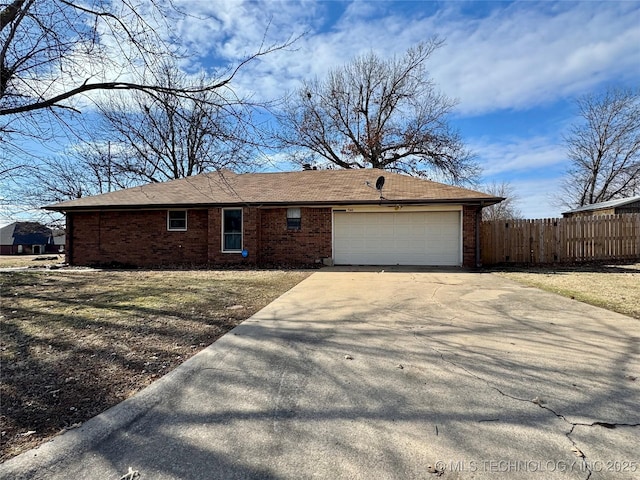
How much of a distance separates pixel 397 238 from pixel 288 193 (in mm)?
4620

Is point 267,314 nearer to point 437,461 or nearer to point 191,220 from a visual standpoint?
point 437,461

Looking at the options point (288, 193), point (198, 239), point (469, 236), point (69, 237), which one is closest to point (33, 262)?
point (69, 237)

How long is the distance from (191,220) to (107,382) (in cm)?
1194

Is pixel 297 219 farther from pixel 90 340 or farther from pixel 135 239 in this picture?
pixel 90 340

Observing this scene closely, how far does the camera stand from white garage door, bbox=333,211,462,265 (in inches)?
515

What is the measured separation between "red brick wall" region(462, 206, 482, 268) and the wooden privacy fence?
2.31 meters

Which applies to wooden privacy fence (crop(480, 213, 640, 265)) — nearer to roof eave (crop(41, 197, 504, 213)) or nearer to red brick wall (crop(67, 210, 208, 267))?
roof eave (crop(41, 197, 504, 213))

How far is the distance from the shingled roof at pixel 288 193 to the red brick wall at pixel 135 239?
2.10ft

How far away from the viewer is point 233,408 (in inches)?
106

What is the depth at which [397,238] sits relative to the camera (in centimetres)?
1330

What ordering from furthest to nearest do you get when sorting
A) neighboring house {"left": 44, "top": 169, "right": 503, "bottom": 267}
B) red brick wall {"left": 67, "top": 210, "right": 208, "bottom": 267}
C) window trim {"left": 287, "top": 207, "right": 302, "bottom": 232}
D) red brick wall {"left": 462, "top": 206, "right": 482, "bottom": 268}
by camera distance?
red brick wall {"left": 67, "top": 210, "right": 208, "bottom": 267}
window trim {"left": 287, "top": 207, "right": 302, "bottom": 232}
neighboring house {"left": 44, "top": 169, "right": 503, "bottom": 267}
red brick wall {"left": 462, "top": 206, "right": 482, "bottom": 268}

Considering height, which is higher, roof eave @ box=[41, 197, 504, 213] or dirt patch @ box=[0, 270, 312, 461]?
roof eave @ box=[41, 197, 504, 213]

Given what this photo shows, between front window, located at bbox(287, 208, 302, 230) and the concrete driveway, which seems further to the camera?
front window, located at bbox(287, 208, 302, 230)

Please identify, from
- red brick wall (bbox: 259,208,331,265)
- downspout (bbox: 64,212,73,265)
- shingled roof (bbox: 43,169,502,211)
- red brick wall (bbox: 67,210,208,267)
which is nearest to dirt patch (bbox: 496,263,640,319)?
shingled roof (bbox: 43,169,502,211)
